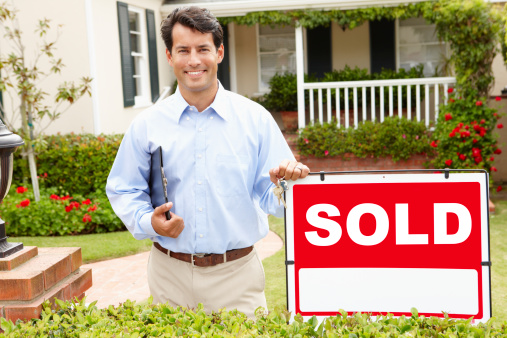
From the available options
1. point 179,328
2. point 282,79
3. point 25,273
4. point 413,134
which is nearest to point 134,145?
point 25,273

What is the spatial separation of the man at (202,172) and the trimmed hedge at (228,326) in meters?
0.40

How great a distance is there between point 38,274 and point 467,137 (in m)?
7.31

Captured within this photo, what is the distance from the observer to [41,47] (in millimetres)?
8281

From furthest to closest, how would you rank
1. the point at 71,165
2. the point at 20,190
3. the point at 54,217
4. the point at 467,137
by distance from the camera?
the point at 467,137 < the point at 71,165 < the point at 20,190 < the point at 54,217

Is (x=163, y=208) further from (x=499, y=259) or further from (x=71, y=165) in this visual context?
(x=71, y=165)

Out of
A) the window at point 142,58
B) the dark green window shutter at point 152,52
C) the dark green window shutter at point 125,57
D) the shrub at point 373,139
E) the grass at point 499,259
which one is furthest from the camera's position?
the dark green window shutter at point 152,52

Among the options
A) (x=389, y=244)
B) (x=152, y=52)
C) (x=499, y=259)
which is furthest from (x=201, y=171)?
(x=152, y=52)

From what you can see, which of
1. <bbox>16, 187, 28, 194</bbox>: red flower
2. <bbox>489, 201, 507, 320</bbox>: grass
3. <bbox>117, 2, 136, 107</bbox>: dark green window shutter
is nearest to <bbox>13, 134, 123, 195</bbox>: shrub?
<bbox>16, 187, 28, 194</bbox>: red flower

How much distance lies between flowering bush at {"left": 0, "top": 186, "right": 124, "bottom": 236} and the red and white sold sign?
5.50 m

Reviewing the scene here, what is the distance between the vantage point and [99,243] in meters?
6.54

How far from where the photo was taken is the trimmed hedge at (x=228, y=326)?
1.82 meters

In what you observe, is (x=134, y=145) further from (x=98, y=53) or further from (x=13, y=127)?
(x=98, y=53)

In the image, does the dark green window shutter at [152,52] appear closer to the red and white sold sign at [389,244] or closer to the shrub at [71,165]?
the shrub at [71,165]

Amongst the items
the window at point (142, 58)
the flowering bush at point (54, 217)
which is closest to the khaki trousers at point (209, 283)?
the flowering bush at point (54, 217)
